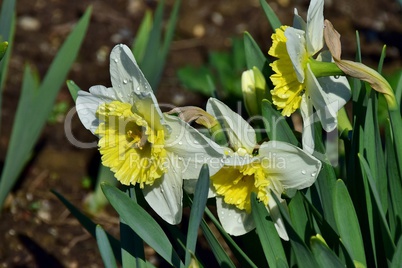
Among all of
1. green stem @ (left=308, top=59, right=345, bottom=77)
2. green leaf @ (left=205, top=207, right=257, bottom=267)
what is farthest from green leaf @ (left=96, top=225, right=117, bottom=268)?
green stem @ (left=308, top=59, right=345, bottom=77)

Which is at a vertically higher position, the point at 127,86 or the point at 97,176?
the point at 127,86

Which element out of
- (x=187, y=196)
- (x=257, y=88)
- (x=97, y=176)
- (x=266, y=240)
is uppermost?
(x=257, y=88)

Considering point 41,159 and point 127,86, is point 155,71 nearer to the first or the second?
point 41,159

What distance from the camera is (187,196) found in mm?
1444

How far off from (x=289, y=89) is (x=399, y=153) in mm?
287

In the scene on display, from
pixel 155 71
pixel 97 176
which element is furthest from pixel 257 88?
pixel 97 176

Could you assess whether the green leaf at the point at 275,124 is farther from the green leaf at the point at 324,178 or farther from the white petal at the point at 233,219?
the white petal at the point at 233,219

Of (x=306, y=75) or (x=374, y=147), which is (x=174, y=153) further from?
(x=374, y=147)

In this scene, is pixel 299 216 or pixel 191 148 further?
pixel 299 216

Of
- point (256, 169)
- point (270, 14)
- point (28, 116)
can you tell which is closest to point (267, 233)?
point (256, 169)

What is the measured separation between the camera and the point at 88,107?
145 centimetres

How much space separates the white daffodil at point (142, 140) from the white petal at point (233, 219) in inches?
4.0

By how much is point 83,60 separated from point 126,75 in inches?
77.9

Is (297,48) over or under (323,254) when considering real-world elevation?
over
